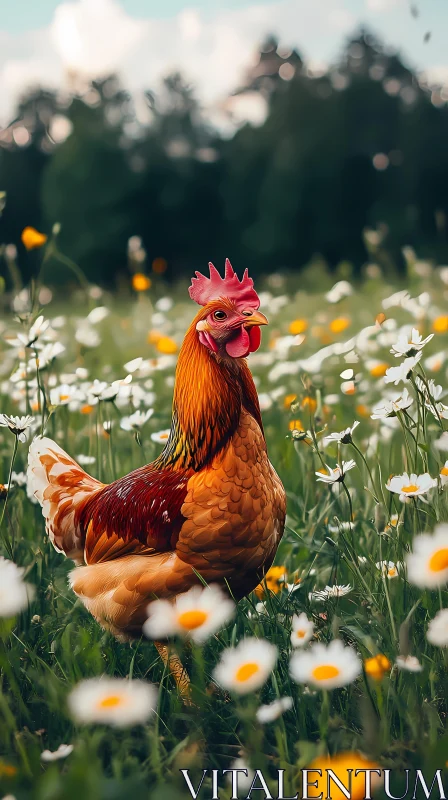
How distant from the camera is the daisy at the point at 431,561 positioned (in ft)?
4.75

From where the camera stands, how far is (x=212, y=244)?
23.5m

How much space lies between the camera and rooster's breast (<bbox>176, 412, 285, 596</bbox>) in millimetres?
1879

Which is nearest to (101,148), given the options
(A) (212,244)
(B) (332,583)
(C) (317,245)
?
(A) (212,244)

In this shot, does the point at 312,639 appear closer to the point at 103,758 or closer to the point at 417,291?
the point at 103,758

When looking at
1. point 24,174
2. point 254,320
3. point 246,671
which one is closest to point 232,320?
point 254,320

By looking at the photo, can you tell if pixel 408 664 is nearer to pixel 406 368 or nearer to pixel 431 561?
pixel 431 561

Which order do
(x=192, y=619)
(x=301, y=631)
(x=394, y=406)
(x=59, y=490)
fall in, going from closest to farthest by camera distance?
(x=192, y=619)
(x=301, y=631)
(x=394, y=406)
(x=59, y=490)

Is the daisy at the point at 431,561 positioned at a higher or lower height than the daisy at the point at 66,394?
lower

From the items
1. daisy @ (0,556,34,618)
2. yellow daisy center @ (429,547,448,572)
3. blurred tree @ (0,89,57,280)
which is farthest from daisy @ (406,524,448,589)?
blurred tree @ (0,89,57,280)

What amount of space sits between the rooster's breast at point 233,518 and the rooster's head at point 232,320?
0.23 meters

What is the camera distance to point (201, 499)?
75.4 inches

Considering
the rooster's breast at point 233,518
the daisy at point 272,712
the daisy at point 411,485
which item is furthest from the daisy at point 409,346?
the daisy at point 272,712

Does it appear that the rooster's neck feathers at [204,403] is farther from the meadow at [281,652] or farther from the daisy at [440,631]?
the daisy at [440,631]

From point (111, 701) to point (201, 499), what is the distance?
0.70 metres
